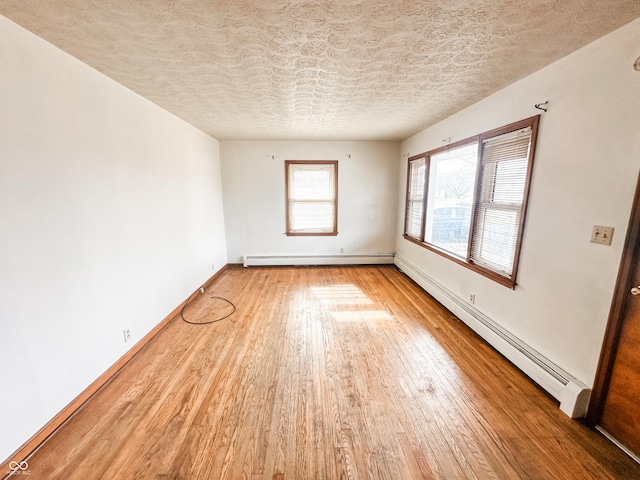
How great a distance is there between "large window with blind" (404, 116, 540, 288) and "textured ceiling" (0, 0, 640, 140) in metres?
0.53

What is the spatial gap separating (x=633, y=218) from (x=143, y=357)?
143 inches

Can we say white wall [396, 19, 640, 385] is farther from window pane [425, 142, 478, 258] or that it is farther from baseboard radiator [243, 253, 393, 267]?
baseboard radiator [243, 253, 393, 267]

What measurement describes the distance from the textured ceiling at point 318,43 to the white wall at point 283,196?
203 centimetres

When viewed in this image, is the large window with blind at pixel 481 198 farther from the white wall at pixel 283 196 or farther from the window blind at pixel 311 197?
the window blind at pixel 311 197

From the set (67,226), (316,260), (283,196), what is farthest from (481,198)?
(67,226)

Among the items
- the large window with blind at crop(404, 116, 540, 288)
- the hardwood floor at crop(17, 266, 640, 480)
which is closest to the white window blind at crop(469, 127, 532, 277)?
the large window with blind at crop(404, 116, 540, 288)

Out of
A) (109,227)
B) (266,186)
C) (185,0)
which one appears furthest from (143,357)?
(266,186)

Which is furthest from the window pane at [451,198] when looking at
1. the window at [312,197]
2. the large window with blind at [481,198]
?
the window at [312,197]

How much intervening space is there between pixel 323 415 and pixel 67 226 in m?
2.10

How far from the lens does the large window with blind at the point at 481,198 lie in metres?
2.13

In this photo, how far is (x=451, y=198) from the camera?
3.29 metres

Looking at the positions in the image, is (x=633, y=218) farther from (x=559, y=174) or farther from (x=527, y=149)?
(x=527, y=149)

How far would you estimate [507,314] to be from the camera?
2.25 meters

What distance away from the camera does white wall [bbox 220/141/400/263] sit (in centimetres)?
Result: 462
